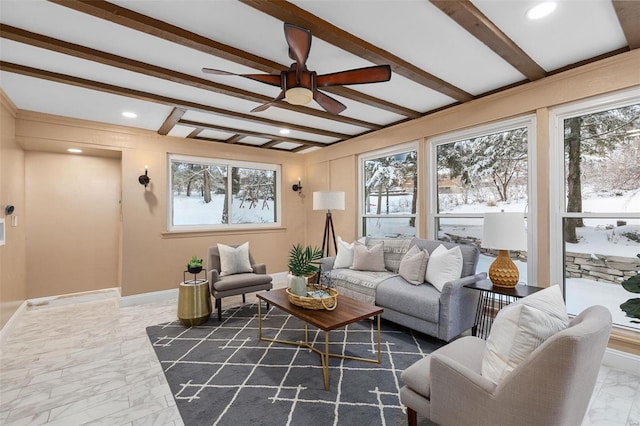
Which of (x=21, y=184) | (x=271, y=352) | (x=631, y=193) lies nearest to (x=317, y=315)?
(x=271, y=352)

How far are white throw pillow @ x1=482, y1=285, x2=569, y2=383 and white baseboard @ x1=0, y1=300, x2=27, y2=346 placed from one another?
4421mm

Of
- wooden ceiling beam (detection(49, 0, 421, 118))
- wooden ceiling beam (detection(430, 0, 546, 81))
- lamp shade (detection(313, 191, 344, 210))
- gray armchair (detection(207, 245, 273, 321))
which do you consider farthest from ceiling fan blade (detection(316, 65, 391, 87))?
gray armchair (detection(207, 245, 273, 321))

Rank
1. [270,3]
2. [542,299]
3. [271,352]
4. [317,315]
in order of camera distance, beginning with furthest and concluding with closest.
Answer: [271,352] < [317,315] < [270,3] < [542,299]

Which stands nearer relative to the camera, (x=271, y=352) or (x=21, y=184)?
(x=271, y=352)

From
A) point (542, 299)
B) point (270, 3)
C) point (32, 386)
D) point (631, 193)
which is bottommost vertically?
point (32, 386)

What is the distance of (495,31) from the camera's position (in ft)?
6.86

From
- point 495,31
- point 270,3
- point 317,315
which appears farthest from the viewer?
point 317,315

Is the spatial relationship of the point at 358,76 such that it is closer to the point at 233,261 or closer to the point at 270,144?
the point at 233,261

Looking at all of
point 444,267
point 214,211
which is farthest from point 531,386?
point 214,211

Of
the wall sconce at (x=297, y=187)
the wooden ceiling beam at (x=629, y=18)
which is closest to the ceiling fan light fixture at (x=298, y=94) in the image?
the wooden ceiling beam at (x=629, y=18)

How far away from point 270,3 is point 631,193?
325 centimetres

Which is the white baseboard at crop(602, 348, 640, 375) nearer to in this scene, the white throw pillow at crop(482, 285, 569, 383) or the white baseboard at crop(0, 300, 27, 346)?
the white throw pillow at crop(482, 285, 569, 383)

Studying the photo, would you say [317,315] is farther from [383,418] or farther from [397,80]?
[397,80]

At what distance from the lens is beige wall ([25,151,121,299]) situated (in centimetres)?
423
